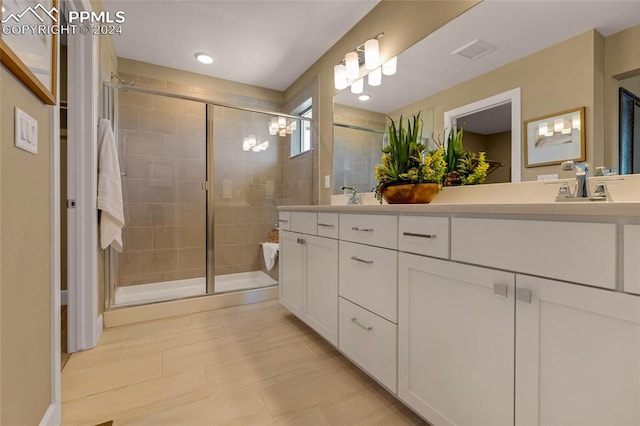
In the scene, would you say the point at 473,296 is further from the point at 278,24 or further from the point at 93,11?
the point at 93,11

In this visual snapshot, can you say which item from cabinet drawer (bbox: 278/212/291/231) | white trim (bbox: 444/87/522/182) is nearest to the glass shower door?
cabinet drawer (bbox: 278/212/291/231)

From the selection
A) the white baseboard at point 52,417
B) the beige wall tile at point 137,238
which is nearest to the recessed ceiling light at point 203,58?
the beige wall tile at point 137,238

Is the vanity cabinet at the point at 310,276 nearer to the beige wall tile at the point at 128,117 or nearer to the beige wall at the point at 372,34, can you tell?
the beige wall at the point at 372,34

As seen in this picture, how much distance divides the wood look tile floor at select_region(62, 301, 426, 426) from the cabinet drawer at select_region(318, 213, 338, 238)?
735mm

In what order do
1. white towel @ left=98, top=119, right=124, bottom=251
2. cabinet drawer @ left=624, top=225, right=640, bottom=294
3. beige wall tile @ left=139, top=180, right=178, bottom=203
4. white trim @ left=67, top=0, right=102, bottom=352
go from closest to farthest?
1. cabinet drawer @ left=624, top=225, right=640, bottom=294
2. white trim @ left=67, top=0, right=102, bottom=352
3. white towel @ left=98, top=119, right=124, bottom=251
4. beige wall tile @ left=139, top=180, right=178, bottom=203

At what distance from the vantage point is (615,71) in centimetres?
101

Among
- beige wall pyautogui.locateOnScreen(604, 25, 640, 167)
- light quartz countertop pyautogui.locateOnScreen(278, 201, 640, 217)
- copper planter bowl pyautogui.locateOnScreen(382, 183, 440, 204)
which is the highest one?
beige wall pyautogui.locateOnScreen(604, 25, 640, 167)

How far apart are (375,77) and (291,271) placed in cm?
159

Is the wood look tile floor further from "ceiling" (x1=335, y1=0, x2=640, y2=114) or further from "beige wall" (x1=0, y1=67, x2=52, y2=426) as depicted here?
"ceiling" (x1=335, y1=0, x2=640, y2=114)

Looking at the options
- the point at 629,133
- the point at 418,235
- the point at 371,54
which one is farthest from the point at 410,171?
the point at 371,54

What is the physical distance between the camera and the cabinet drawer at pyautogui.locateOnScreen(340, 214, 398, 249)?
1192mm

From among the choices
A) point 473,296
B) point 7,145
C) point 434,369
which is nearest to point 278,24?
point 7,145

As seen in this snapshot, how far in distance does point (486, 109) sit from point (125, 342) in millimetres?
2560

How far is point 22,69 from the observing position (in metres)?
0.82
